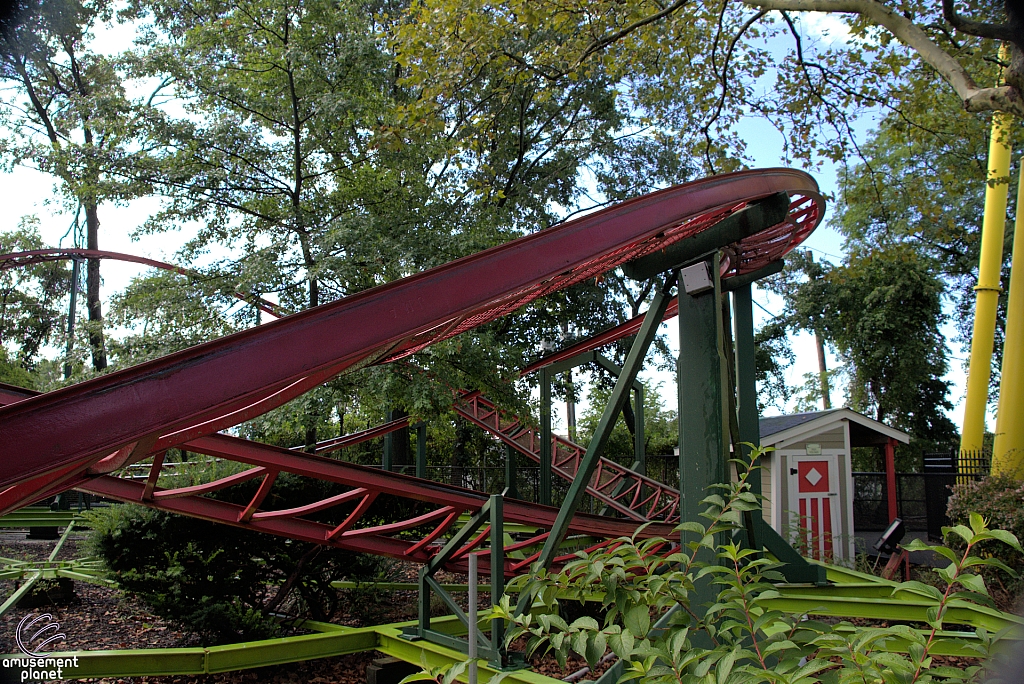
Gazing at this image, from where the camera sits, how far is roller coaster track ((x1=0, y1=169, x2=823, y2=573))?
1990 millimetres

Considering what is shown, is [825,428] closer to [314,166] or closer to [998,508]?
[998,508]

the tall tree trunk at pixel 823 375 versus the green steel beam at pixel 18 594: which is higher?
the tall tree trunk at pixel 823 375

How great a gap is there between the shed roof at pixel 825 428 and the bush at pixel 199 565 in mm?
8295

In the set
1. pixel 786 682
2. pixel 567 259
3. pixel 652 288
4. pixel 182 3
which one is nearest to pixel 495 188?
pixel 652 288

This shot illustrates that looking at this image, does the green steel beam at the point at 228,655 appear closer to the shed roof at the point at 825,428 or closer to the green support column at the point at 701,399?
the green support column at the point at 701,399

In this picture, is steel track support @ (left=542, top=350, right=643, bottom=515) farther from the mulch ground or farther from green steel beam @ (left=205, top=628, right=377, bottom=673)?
green steel beam @ (left=205, top=628, right=377, bottom=673)

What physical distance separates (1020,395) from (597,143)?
34.1 ft

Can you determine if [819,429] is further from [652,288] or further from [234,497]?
[234,497]

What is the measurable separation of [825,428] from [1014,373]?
149 inches

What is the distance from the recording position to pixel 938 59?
6113mm

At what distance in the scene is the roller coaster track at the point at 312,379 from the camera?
1.99m

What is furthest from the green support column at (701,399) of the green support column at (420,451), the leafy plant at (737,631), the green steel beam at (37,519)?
the green steel beam at (37,519)

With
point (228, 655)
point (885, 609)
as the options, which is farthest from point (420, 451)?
point (885, 609)

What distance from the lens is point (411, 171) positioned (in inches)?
430
